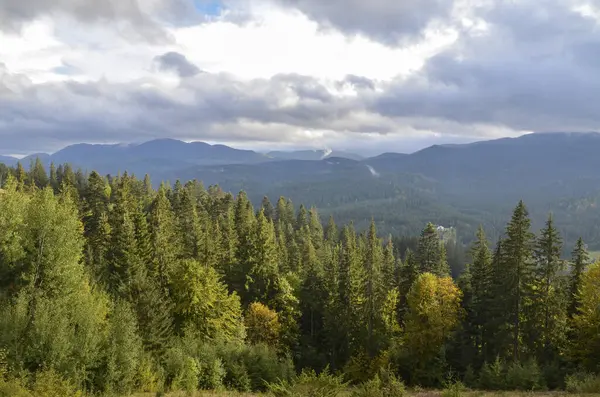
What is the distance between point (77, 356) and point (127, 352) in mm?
2825

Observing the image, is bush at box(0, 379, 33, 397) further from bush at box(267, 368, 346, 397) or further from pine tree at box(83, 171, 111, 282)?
pine tree at box(83, 171, 111, 282)

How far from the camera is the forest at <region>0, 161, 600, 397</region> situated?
1059 inches

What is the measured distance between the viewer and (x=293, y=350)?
58.2 meters

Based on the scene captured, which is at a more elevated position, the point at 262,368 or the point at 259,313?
the point at 262,368

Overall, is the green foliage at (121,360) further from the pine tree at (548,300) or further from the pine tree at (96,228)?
the pine tree at (548,300)

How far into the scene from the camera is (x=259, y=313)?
180 ft

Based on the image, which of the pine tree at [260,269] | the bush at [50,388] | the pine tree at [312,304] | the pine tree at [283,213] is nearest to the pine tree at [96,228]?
the pine tree at [260,269]

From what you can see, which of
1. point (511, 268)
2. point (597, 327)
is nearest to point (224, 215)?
point (511, 268)

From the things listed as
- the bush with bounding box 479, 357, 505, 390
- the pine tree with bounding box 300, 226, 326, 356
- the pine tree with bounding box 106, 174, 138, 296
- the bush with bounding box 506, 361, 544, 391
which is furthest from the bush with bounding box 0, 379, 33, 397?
the pine tree with bounding box 300, 226, 326, 356

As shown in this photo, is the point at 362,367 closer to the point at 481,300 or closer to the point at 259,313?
the point at 259,313

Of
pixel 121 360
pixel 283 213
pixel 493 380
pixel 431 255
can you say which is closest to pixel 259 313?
pixel 431 255

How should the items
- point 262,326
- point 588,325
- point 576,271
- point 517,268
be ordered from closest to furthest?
1. point 588,325
2. point 517,268
3. point 576,271
4. point 262,326

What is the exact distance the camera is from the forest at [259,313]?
88.3ft

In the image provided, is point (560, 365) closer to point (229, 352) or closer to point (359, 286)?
point (359, 286)
